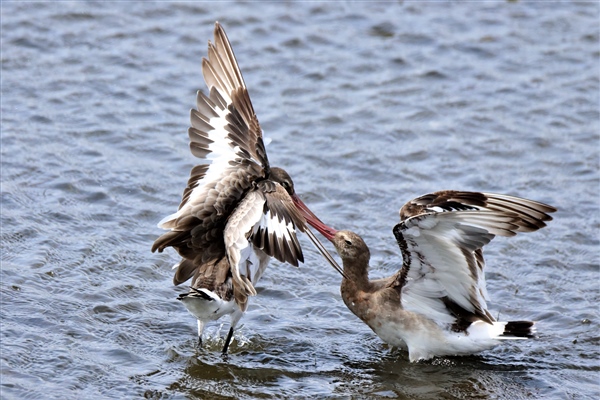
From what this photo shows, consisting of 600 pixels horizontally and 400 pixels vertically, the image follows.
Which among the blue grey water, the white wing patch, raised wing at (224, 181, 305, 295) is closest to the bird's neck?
the blue grey water

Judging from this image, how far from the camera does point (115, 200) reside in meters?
9.70

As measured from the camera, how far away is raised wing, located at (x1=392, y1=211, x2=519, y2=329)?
6977 mm

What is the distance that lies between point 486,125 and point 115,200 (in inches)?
182

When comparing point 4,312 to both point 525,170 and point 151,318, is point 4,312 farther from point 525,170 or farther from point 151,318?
point 525,170

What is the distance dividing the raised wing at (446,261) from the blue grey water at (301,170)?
1.43 feet

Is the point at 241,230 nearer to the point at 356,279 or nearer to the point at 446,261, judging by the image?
the point at 356,279

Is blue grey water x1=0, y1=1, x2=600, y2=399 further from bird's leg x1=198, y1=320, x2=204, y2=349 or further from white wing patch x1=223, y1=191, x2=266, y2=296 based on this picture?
white wing patch x1=223, y1=191, x2=266, y2=296

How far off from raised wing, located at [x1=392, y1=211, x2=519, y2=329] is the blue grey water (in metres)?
0.44

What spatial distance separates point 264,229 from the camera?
24.2ft

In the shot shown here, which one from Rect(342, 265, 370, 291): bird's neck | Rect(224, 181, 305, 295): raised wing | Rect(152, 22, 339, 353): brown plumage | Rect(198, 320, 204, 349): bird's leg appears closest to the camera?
Rect(224, 181, 305, 295): raised wing

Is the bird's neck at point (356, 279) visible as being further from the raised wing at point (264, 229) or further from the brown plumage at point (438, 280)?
the raised wing at point (264, 229)

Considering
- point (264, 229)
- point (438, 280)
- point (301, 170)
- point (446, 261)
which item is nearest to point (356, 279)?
point (438, 280)

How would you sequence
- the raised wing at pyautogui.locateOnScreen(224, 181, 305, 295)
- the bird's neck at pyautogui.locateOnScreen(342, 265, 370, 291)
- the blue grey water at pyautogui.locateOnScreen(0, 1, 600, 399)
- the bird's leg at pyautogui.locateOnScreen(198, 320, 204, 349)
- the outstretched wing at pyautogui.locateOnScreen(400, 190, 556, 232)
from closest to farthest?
1. the outstretched wing at pyautogui.locateOnScreen(400, 190, 556, 232)
2. the raised wing at pyautogui.locateOnScreen(224, 181, 305, 295)
3. the blue grey water at pyautogui.locateOnScreen(0, 1, 600, 399)
4. the bird's leg at pyautogui.locateOnScreen(198, 320, 204, 349)
5. the bird's neck at pyautogui.locateOnScreen(342, 265, 370, 291)

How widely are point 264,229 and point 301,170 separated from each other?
3.27m
